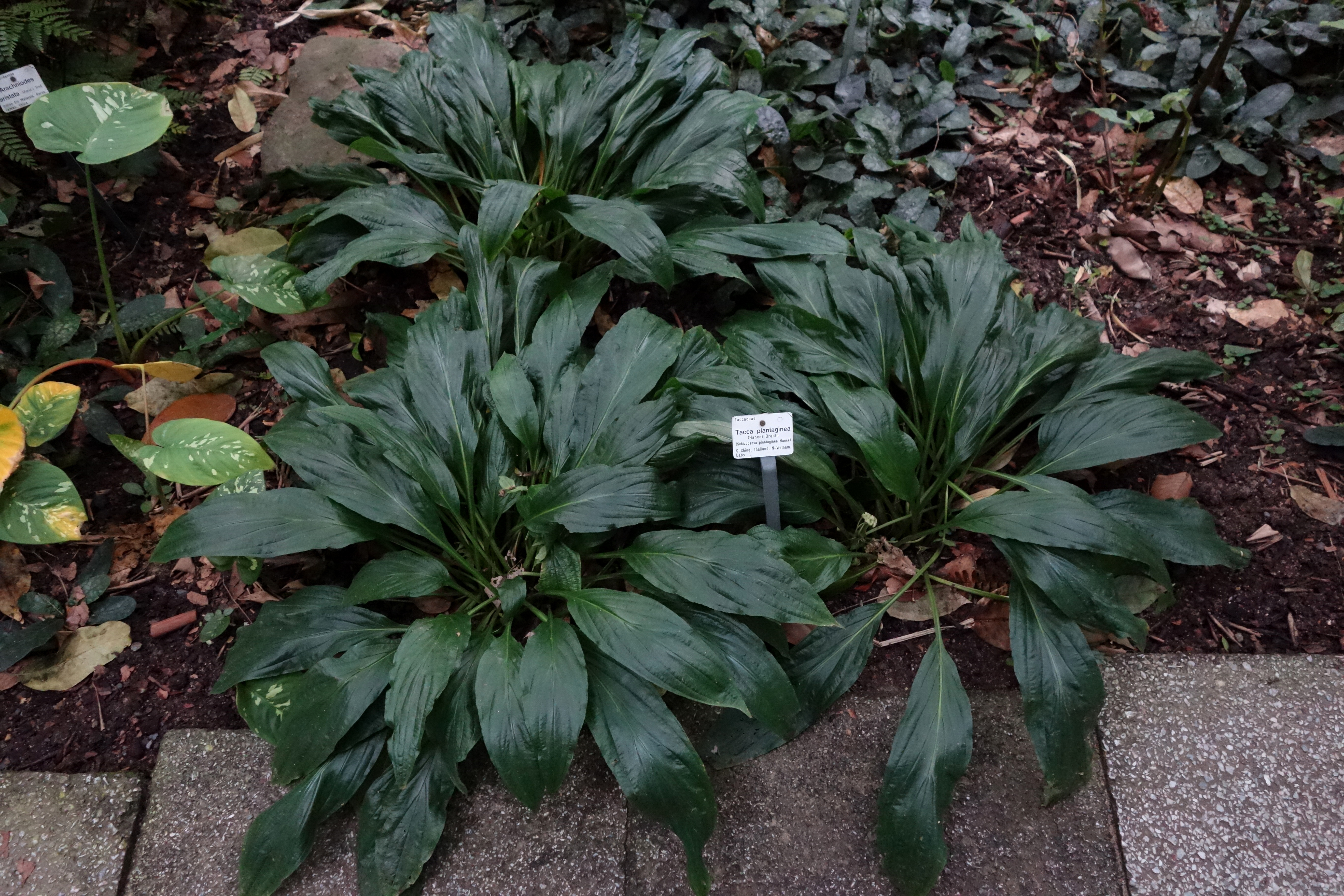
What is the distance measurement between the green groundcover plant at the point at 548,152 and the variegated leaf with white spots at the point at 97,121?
1.55 ft

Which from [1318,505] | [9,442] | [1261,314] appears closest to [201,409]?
[9,442]

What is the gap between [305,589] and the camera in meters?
2.07

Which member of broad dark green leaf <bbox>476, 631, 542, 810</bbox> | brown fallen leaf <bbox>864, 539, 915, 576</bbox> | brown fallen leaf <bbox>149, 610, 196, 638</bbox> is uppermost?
broad dark green leaf <bbox>476, 631, 542, 810</bbox>

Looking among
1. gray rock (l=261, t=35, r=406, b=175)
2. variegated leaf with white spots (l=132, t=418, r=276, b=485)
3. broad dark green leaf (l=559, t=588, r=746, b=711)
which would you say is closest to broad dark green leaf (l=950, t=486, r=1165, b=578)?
broad dark green leaf (l=559, t=588, r=746, b=711)

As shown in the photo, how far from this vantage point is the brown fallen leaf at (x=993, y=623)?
7.02 ft

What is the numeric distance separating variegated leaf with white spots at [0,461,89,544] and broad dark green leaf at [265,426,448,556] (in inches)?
23.3

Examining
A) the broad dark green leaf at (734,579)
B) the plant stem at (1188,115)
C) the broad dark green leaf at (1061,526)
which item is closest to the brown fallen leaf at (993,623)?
the broad dark green leaf at (1061,526)

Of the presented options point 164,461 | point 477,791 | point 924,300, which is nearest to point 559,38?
point 924,300

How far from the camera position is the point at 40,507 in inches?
85.2

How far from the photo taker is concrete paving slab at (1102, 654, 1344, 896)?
1.80m

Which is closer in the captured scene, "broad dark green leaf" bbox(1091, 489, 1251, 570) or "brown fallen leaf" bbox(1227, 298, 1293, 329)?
"broad dark green leaf" bbox(1091, 489, 1251, 570)

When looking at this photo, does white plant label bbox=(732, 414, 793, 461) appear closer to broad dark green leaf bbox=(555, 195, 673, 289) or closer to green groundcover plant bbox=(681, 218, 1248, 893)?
green groundcover plant bbox=(681, 218, 1248, 893)

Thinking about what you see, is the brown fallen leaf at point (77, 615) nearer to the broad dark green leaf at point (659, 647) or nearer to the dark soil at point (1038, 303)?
the dark soil at point (1038, 303)

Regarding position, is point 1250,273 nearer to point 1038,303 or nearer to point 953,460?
point 1038,303
